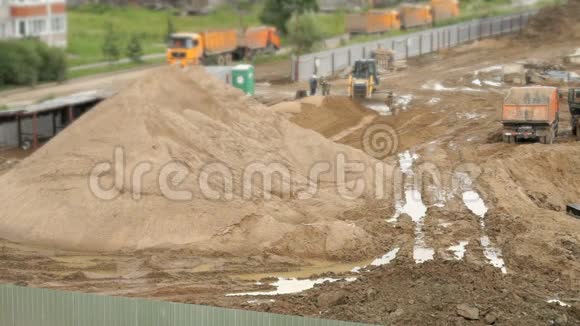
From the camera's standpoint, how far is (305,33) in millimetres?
64062

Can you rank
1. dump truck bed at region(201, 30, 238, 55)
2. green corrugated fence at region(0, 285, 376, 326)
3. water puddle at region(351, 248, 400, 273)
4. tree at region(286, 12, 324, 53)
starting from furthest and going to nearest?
tree at region(286, 12, 324, 53) < dump truck bed at region(201, 30, 238, 55) < water puddle at region(351, 248, 400, 273) < green corrugated fence at region(0, 285, 376, 326)

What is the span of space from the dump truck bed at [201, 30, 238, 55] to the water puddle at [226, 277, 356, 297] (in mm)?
38203

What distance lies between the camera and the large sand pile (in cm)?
2748

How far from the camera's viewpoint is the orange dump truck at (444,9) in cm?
7950

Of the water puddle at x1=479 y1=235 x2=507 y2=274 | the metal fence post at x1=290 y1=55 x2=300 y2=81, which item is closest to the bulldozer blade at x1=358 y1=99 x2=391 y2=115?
the metal fence post at x1=290 y1=55 x2=300 y2=81

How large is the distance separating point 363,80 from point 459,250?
20.0 metres

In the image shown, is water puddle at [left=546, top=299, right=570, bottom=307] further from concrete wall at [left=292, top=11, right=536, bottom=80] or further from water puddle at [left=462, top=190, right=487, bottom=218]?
concrete wall at [left=292, top=11, right=536, bottom=80]

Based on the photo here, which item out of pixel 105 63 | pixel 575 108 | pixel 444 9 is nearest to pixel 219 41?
pixel 105 63

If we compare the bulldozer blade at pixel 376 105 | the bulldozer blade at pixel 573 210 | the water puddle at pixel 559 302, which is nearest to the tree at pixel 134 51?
the bulldozer blade at pixel 376 105

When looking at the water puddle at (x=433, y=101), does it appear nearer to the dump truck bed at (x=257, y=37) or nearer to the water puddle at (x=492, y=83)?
the water puddle at (x=492, y=83)

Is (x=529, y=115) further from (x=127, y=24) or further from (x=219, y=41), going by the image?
(x=127, y=24)

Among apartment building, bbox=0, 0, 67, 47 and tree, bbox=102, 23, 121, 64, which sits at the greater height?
apartment building, bbox=0, 0, 67, 47

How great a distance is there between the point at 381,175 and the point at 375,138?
6.80 meters

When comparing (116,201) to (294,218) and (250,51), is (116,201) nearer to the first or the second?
(294,218)
